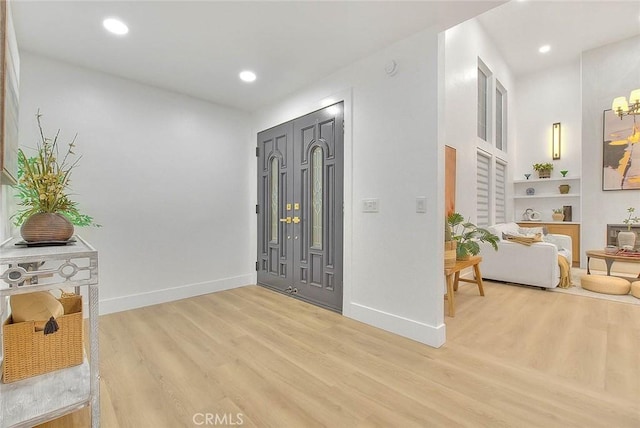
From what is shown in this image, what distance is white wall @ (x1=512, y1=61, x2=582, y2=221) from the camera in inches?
229

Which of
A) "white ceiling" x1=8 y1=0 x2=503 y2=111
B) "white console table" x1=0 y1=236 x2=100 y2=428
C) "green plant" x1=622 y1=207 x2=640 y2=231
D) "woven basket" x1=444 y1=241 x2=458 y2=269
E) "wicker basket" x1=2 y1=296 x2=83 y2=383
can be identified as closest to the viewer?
"white console table" x1=0 y1=236 x2=100 y2=428

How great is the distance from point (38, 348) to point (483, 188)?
5693 mm

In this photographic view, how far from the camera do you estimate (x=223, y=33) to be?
2.33 metres

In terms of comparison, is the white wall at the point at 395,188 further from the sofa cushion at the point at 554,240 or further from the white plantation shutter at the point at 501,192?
the white plantation shutter at the point at 501,192

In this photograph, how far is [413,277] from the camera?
2.38 metres

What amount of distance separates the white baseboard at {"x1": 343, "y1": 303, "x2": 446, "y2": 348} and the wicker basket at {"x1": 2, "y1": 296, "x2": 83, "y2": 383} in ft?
6.87

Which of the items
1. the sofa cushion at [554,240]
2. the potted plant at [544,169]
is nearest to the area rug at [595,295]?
the sofa cushion at [554,240]

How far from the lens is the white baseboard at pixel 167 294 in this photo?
299 centimetres

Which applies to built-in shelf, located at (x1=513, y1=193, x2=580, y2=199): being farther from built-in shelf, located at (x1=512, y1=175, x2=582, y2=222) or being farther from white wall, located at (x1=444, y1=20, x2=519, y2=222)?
white wall, located at (x1=444, y1=20, x2=519, y2=222)

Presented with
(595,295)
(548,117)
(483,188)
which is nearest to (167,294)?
(483,188)

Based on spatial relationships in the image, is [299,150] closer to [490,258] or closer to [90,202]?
[90,202]

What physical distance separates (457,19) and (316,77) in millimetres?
1475
